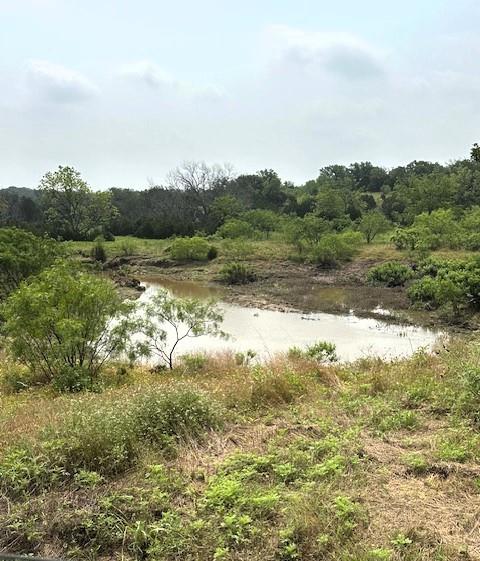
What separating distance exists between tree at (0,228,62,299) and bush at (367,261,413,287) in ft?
55.0

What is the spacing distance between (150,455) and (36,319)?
5.81 metres

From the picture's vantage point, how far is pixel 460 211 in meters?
38.1

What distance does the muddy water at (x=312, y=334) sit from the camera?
46.1ft

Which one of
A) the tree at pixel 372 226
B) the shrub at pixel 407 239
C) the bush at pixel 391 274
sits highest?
the tree at pixel 372 226

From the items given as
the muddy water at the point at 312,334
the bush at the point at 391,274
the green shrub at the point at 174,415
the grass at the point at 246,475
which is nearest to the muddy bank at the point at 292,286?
the bush at the point at 391,274

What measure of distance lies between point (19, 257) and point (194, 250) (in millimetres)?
22598

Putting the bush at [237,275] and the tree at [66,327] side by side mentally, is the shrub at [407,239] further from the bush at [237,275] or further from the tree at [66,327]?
the tree at [66,327]

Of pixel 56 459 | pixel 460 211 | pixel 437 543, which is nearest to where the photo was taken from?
pixel 437 543

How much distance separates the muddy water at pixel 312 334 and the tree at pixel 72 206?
107 ft

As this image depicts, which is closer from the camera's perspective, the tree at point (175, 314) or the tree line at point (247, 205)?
the tree at point (175, 314)

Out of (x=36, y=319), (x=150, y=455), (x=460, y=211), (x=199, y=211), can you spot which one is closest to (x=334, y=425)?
(x=150, y=455)

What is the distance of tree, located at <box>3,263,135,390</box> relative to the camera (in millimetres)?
9547

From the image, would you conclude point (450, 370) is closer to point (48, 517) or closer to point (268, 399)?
point (268, 399)

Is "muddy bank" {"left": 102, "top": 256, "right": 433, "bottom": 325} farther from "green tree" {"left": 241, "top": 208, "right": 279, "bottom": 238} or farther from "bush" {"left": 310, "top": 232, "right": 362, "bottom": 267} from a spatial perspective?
"green tree" {"left": 241, "top": 208, "right": 279, "bottom": 238}
